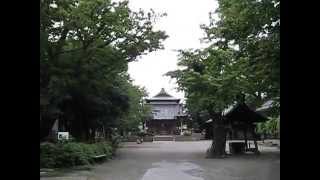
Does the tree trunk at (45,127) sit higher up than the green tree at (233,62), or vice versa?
the green tree at (233,62)

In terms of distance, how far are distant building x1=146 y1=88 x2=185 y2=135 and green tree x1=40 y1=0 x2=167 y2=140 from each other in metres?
42.8

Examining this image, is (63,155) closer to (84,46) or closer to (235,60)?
(84,46)

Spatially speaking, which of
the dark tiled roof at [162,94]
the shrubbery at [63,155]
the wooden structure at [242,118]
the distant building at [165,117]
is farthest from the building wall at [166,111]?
the shrubbery at [63,155]

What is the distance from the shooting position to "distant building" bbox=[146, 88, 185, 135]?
62.2 m

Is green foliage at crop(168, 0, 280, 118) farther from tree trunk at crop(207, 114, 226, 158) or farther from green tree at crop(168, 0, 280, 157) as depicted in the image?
tree trunk at crop(207, 114, 226, 158)

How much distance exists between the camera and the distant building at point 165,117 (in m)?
62.2

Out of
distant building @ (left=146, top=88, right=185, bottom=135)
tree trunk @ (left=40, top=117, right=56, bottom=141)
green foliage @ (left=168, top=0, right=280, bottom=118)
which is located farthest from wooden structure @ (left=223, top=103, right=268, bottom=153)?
distant building @ (left=146, top=88, right=185, bottom=135)

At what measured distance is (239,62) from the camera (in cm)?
1753

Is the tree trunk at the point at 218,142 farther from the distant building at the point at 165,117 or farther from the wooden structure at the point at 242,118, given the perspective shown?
the distant building at the point at 165,117

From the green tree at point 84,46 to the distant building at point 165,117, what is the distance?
42.8m

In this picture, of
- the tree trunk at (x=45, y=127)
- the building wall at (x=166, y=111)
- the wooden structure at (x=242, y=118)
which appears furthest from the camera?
the building wall at (x=166, y=111)
